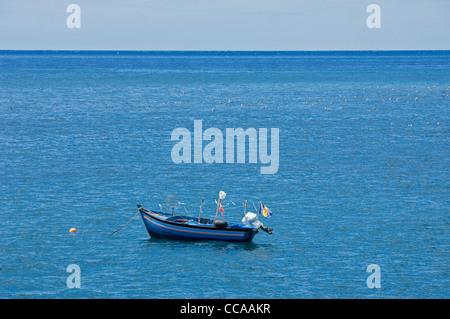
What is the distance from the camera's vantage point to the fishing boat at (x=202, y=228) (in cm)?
4847

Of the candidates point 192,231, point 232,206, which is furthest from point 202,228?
point 232,206

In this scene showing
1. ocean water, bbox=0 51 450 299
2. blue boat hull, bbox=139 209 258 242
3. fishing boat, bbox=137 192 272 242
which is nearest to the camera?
ocean water, bbox=0 51 450 299

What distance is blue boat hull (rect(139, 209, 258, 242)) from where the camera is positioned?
4862 cm

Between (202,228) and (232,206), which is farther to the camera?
(232,206)

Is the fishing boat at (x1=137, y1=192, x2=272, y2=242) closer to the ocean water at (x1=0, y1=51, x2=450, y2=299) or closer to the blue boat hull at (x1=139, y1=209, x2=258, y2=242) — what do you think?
the blue boat hull at (x1=139, y1=209, x2=258, y2=242)

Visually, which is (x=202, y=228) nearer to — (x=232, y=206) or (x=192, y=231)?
(x=192, y=231)

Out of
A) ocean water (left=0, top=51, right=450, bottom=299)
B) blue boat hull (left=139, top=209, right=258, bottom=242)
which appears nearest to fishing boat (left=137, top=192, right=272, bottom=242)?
blue boat hull (left=139, top=209, right=258, bottom=242)

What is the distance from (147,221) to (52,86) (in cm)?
14757

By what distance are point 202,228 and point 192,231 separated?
83cm

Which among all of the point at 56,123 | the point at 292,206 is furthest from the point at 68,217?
the point at 56,123

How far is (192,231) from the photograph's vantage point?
49.1 meters
